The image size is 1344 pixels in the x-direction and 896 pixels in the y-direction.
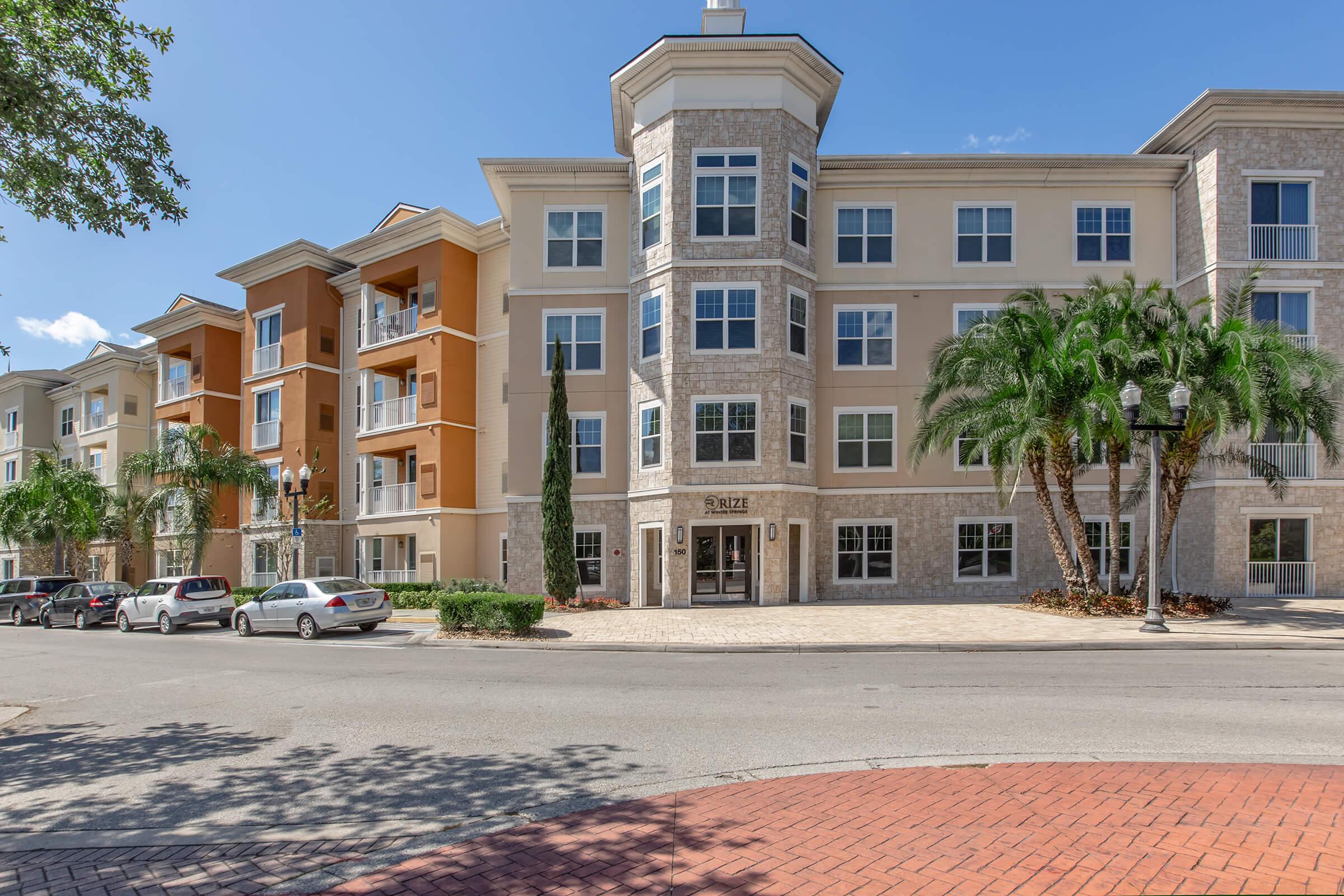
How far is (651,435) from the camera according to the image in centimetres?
2344

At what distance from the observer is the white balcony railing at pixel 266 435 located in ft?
110

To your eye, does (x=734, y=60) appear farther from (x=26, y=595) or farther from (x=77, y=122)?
(x=26, y=595)

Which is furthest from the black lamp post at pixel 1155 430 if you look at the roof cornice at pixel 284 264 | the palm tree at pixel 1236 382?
the roof cornice at pixel 284 264

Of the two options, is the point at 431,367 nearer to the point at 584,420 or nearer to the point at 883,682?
the point at 584,420

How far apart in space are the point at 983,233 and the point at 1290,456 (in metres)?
10.7

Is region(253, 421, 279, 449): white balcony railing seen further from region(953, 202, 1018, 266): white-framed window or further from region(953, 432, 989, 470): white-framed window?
region(953, 202, 1018, 266): white-framed window

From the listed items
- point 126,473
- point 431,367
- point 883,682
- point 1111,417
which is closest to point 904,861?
point 883,682

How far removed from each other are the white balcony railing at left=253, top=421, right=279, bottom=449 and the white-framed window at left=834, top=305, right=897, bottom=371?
23.7m

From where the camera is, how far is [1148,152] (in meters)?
24.8

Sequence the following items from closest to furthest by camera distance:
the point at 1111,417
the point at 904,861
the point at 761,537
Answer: the point at 904,861 → the point at 1111,417 → the point at 761,537

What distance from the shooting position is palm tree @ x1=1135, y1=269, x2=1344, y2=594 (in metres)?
16.7

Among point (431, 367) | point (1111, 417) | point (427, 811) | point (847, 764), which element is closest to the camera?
point (427, 811)

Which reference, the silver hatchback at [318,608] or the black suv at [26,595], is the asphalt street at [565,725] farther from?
the black suv at [26,595]

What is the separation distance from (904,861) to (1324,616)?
61.3ft
